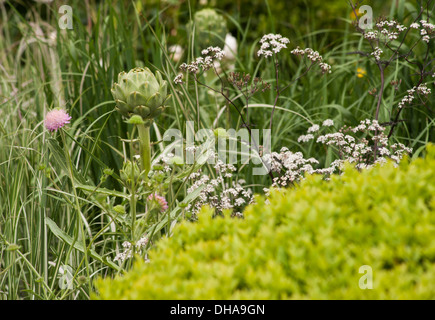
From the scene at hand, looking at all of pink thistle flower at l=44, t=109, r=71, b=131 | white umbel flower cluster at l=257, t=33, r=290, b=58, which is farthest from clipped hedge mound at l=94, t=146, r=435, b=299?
white umbel flower cluster at l=257, t=33, r=290, b=58

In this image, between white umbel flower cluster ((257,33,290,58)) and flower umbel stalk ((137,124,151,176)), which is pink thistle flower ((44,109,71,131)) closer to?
flower umbel stalk ((137,124,151,176))

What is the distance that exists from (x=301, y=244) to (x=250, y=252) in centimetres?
12

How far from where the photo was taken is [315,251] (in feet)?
3.52

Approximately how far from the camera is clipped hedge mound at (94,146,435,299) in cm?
105

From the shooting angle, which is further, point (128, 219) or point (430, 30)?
point (430, 30)

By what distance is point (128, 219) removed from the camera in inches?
72.8

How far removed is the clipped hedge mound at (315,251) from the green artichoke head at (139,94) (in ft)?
2.17

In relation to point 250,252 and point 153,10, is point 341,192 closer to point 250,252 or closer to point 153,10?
point 250,252

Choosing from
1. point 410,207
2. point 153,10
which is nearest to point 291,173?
point 410,207

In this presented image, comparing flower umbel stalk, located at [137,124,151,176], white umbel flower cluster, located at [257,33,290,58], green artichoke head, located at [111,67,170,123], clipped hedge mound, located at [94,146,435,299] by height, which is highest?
white umbel flower cluster, located at [257,33,290,58]

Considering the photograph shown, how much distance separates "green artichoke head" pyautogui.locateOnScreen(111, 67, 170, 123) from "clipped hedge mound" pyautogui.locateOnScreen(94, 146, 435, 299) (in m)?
0.66

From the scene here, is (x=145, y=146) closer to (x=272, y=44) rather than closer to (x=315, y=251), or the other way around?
(x=272, y=44)

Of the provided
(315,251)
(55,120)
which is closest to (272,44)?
(55,120)

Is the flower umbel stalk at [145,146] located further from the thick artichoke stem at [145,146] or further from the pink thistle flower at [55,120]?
the pink thistle flower at [55,120]
